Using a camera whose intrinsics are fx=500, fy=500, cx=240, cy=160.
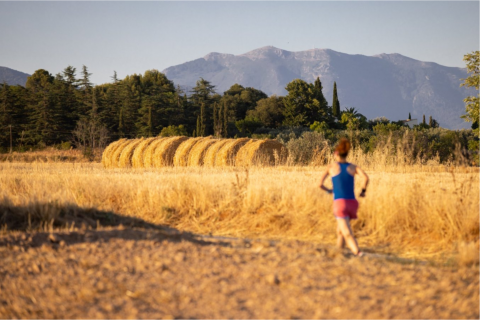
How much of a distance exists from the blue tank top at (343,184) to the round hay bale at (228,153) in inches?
508

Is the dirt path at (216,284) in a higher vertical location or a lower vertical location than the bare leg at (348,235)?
lower

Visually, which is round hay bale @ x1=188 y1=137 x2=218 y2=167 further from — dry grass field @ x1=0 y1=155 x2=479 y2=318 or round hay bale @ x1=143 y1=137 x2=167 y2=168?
dry grass field @ x1=0 y1=155 x2=479 y2=318

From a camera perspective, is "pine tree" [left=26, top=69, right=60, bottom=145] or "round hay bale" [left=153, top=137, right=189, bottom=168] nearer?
"round hay bale" [left=153, top=137, right=189, bottom=168]

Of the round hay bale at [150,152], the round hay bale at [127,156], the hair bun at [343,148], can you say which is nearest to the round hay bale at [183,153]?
the round hay bale at [150,152]

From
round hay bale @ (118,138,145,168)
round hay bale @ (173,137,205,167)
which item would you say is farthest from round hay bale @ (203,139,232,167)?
round hay bale @ (118,138,145,168)

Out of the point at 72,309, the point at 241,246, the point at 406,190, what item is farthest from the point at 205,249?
the point at 406,190

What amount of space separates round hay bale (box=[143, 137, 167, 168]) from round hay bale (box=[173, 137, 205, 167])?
1.24 metres

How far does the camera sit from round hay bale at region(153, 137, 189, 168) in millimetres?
22375

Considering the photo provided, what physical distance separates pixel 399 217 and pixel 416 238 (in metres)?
0.56

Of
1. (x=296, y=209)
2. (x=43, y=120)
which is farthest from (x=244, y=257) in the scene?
(x=43, y=120)

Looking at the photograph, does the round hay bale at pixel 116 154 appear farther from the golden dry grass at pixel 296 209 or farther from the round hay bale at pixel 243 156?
the golden dry grass at pixel 296 209

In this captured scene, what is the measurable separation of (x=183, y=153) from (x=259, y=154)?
13.5 ft

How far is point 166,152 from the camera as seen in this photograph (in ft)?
74.2

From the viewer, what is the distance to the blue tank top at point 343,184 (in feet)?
22.7
